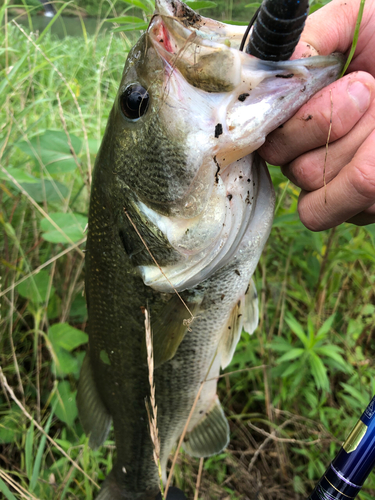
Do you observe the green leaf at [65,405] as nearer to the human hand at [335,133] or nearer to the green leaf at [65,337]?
the green leaf at [65,337]

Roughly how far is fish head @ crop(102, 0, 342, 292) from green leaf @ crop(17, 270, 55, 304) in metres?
Result: 1.11

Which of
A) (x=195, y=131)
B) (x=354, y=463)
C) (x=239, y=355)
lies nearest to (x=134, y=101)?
(x=195, y=131)

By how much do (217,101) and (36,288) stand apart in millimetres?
1546

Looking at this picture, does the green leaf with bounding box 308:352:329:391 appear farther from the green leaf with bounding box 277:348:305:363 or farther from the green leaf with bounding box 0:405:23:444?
the green leaf with bounding box 0:405:23:444

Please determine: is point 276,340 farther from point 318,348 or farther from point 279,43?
point 279,43

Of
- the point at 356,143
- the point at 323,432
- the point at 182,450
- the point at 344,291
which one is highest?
the point at 356,143

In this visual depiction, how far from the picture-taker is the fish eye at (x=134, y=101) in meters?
0.98

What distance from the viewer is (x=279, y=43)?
0.77m

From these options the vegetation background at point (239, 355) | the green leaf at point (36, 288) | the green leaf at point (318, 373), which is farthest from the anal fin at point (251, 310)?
the green leaf at point (36, 288)

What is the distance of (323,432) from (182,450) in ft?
2.40

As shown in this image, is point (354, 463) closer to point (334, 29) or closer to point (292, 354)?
point (292, 354)

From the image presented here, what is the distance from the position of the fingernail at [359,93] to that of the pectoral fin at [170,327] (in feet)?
2.53

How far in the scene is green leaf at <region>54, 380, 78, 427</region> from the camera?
184cm

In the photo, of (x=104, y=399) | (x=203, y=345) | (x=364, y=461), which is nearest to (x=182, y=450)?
(x=104, y=399)
